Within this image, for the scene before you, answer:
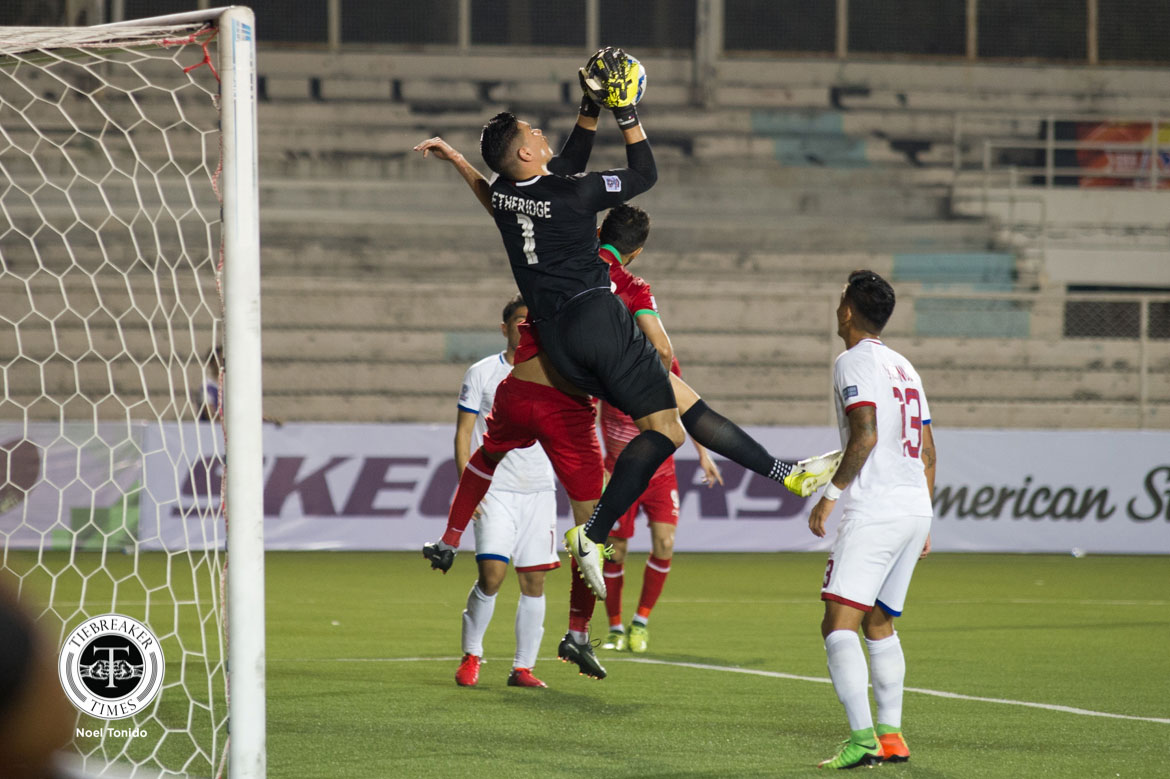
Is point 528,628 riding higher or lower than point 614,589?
higher

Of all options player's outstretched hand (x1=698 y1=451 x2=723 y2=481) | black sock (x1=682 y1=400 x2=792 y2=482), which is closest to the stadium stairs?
player's outstretched hand (x1=698 y1=451 x2=723 y2=481)

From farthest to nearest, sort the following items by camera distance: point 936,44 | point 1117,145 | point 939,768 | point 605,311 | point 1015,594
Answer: point 936,44
point 1117,145
point 1015,594
point 605,311
point 939,768

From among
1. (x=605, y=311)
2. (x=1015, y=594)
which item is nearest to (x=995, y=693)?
(x=605, y=311)

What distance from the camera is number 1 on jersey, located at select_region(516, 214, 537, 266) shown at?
5.78m

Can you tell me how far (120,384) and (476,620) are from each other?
1135 centimetres

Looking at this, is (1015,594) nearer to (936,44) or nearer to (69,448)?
(69,448)

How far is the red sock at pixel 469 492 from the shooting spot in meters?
6.65

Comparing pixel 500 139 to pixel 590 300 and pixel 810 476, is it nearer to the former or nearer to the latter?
Answer: pixel 590 300

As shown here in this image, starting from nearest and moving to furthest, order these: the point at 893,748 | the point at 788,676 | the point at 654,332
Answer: the point at 893,748, the point at 654,332, the point at 788,676

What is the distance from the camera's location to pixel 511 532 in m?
7.57

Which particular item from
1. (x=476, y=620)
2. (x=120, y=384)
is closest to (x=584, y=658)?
(x=476, y=620)

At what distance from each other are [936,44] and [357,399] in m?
11.6

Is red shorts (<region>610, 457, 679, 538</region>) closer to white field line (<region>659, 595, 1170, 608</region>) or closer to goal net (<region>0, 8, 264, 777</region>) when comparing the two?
white field line (<region>659, 595, 1170, 608</region>)

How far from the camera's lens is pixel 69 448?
541 inches
